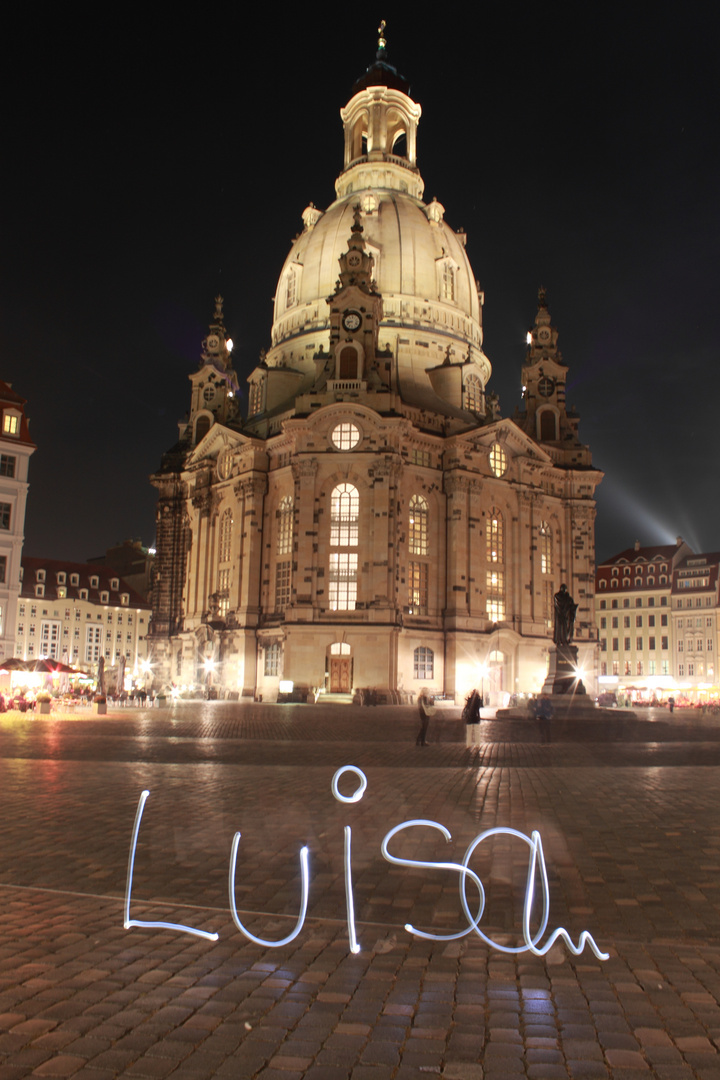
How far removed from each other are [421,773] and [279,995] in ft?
42.2

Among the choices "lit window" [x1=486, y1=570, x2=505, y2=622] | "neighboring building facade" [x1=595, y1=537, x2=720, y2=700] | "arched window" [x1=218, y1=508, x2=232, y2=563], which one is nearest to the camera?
"lit window" [x1=486, y1=570, x2=505, y2=622]

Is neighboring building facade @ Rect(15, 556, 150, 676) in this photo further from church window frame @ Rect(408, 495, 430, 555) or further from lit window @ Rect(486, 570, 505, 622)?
lit window @ Rect(486, 570, 505, 622)

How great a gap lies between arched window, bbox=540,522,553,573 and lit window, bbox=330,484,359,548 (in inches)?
752

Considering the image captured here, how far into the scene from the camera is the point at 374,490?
61594 mm

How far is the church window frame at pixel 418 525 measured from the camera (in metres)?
64.8

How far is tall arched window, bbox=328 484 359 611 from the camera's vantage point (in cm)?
6125

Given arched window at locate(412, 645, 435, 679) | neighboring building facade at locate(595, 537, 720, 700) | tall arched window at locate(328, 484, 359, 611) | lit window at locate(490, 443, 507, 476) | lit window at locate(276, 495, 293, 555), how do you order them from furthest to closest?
neighboring building facade at locate(595, 537, 720, 700)
lit window at locate(490, 443, 507, 476)
lit window at locate(276, 495, 293, 555)
arched window at locate(412, 645, 435, 679)
tall arched window at locate(328, 484, 359, 611)

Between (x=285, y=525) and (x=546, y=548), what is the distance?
22.9 m

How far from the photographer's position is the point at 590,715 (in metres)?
38.5

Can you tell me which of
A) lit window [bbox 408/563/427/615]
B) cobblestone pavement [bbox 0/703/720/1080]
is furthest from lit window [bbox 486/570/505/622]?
cobblestone pavement [bbox 0/703/720/1080]

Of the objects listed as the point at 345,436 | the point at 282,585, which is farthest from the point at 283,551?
the point at 345,436

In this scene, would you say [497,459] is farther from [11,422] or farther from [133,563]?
[133,563]

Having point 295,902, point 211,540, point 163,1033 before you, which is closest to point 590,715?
point 295,902

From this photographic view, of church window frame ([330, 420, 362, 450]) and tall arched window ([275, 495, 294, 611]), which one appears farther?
tall arched window ([275, 495, 294, 611])
